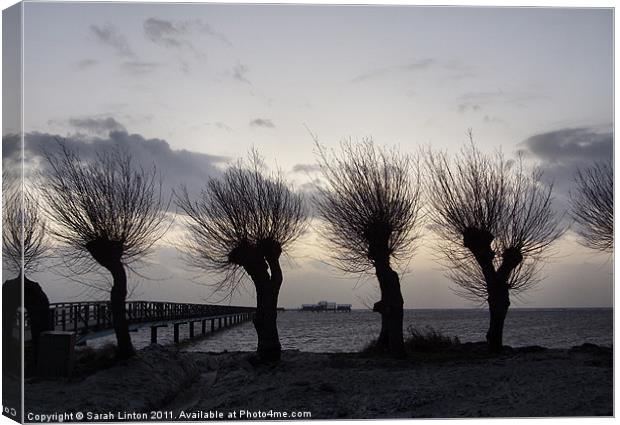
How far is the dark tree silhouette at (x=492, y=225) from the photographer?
17969mm

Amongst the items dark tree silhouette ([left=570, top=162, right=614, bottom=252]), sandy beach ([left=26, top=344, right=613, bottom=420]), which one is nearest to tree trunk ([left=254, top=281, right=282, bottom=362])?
sandy beach ([left=26, top=344, right=613, bottom=420])

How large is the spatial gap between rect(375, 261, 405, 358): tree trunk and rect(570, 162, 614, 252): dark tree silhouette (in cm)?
506

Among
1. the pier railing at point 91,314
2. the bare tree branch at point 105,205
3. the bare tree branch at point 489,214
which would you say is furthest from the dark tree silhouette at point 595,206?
the bare tree branch at point 105,205

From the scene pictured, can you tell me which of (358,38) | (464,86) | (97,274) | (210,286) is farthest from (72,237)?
(464,86)

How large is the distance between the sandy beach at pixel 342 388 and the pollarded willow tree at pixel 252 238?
1.49 meters

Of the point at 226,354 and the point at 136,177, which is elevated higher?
the point at 136,177

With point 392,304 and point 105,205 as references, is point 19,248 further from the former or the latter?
point 392,304

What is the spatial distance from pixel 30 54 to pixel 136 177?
3991 mm

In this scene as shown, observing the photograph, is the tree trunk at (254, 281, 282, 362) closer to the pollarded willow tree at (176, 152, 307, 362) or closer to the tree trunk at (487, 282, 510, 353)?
the pollarded willow tree at (176, 152, 307, 362)

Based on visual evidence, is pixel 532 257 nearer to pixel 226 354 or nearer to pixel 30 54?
pixel 226 354

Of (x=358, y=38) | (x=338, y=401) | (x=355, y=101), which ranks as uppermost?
(x=358, y=38)

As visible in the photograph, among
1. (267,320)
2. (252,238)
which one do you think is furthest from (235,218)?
(267,320)

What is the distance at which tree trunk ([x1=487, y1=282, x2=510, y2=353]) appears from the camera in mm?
20391

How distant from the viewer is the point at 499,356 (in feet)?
65.1
